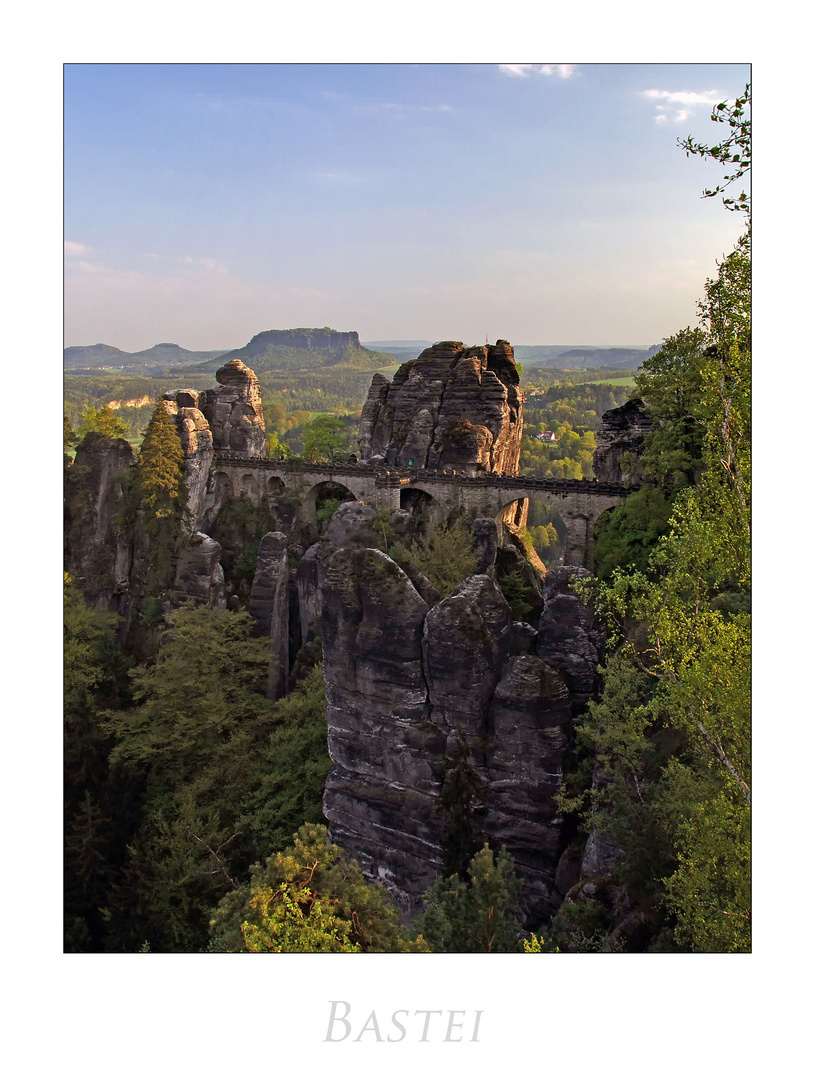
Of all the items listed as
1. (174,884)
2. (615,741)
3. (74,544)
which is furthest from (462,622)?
(74,544)

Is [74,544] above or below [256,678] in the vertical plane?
above

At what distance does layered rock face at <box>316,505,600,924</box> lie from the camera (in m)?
12.3

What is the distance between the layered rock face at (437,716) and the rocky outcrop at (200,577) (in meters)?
12.5

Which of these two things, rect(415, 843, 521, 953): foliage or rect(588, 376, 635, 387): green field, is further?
rect(588, 376, 635, 387): green field

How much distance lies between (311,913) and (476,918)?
2653mm

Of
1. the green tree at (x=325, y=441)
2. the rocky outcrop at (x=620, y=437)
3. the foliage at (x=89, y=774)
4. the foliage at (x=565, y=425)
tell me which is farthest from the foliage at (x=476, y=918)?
the foliage at (x=565, y=425)

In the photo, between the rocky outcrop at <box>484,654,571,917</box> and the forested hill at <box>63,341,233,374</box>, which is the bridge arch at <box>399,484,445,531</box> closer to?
the forested hill at <box>63,341,233,374</box>

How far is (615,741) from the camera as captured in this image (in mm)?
11141

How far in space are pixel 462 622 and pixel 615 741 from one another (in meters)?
3.43

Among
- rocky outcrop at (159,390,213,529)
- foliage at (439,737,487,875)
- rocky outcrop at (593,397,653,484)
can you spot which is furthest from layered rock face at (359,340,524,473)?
foliage at (439,737,487,875)

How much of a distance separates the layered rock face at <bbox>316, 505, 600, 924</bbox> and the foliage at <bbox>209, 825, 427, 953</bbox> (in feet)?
12.4
